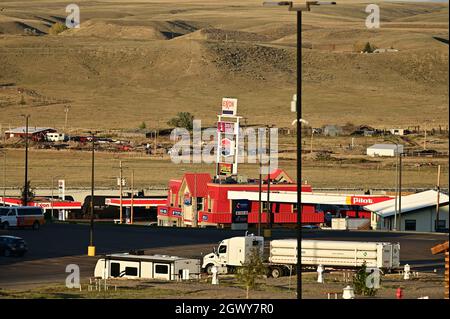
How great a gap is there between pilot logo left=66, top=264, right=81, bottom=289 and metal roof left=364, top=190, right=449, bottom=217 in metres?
36.7

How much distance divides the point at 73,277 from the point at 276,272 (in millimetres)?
8427

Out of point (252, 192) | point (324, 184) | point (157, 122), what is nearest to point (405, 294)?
point (252, 192)

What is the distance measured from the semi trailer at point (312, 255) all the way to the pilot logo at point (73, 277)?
5761 mm

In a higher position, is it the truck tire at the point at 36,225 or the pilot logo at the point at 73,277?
the truck tire at the point at 36,225

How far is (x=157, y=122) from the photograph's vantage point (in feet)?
574

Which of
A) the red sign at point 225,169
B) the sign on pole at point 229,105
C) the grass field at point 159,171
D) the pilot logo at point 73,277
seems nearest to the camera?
the pilot logo at point 73,277

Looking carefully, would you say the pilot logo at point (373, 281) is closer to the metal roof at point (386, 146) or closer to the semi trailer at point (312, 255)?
the semi trailer at point (312, 255)

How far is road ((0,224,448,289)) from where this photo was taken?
54812 mm

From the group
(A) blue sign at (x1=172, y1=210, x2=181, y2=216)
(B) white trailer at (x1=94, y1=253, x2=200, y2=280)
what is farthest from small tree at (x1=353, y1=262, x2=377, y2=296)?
(A) blue sign at (x1=172, y1=210, x2=181, y2=216)

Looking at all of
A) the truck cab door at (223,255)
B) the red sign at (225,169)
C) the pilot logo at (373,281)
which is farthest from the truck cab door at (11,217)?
the pilot logo at (373,281)

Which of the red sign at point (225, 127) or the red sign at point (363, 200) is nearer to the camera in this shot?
the red sign at point (363, 200)

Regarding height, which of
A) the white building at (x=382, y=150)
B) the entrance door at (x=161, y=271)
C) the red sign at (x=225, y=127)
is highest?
the red sign at (x=225, y=127)

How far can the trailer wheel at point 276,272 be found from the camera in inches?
2096

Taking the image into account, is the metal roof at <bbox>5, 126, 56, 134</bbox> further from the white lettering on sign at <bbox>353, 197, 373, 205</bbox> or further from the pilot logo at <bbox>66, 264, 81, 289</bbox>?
the pilot logo at <bbox>66, 264, 81, 289</bbox>
